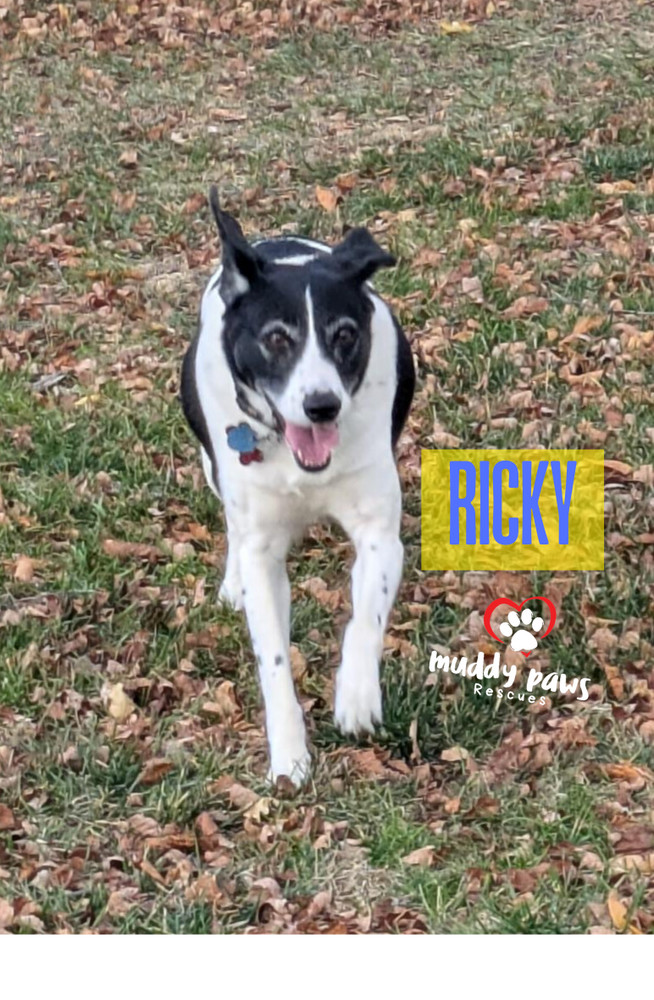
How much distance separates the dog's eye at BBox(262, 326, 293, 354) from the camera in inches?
180

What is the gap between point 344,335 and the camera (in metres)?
4.64

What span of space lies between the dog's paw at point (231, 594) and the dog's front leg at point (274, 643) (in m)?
0.64

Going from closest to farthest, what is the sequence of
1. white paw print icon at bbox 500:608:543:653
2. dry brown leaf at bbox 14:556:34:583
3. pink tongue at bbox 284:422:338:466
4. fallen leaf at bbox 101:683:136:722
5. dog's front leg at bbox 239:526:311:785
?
pink tongue at bbox 284:422:338:466
dog's front leg at bbox 239:526:311:785
fallen leaf at bbox 101:683:136:722
white paw print icon at bbox 500:608:543:653
dry brown leaf at bbox 14:556:34:583

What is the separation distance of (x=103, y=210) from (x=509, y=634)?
18.5ft

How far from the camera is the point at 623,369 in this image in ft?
23.6

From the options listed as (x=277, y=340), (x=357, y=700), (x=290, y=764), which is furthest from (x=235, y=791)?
(x=277, y=340)

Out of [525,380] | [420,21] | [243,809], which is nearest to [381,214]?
[525,380]

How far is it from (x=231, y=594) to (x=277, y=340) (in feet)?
4.55

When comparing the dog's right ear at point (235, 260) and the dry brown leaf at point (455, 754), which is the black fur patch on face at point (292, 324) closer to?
the dog's right ear at point (235, 260)

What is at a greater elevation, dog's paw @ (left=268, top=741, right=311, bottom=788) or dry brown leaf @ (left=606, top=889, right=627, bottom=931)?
dry brown leaf @ (left=606, top=889, right=627, bottom=931)

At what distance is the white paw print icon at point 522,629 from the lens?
17.3 feet

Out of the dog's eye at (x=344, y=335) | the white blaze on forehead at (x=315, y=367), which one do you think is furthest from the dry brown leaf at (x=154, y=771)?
the dog's eye at (x=344, y=335)

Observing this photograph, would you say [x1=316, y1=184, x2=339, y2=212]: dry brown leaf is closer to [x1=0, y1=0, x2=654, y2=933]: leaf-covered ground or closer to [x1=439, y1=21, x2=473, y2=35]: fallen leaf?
[x1=0, y1=0, x2=654, y2=933]: leaf-covered ground

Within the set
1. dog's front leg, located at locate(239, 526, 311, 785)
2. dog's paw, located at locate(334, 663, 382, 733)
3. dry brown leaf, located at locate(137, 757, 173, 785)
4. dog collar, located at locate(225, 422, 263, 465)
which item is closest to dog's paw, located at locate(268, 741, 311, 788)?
dog's front leg, located at locate(239, 526, 311, 785)
